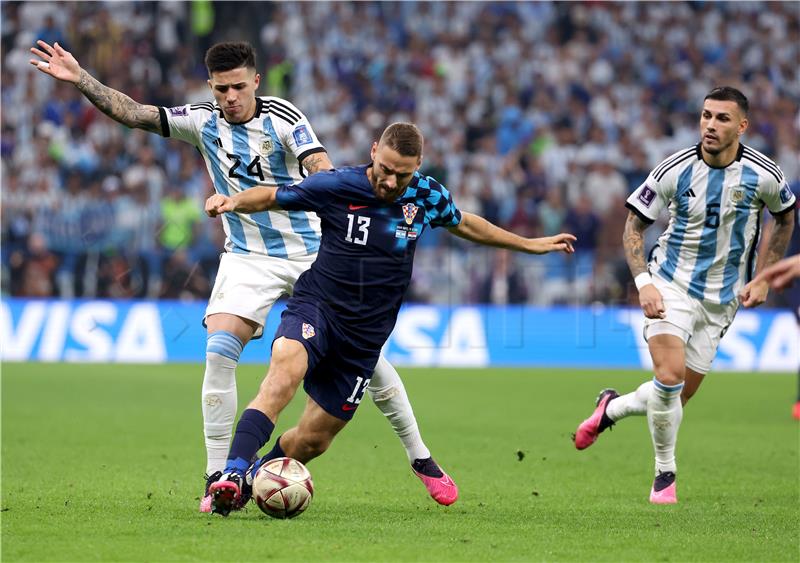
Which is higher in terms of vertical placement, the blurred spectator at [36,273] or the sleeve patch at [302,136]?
the sleeve patch at [302,136]

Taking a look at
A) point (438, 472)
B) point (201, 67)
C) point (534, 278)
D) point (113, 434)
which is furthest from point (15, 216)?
point (438, 472)

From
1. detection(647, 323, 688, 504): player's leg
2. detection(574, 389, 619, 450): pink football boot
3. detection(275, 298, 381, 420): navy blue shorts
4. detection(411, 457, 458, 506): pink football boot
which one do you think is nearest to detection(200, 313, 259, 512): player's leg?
detection(275, 298, 381, 420): navy blue shorts

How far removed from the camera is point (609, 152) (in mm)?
22203

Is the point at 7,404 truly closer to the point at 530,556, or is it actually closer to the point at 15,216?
the point at 15,216

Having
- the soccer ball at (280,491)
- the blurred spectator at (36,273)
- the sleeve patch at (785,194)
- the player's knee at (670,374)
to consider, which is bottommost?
the blurred spectator at (36,273)

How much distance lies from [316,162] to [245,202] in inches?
33.2

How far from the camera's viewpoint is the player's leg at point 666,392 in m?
7.71

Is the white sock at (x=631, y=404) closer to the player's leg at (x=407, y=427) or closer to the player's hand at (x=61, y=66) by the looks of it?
the player's leg at (x=407, y=427)

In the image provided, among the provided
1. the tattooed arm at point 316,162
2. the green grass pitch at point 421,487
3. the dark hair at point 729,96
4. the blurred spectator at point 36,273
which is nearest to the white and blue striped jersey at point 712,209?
the dark hair at point 729,96

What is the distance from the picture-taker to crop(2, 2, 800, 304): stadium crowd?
61.9 feet

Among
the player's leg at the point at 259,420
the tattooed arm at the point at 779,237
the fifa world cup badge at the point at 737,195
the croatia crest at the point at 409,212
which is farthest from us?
the tattooed arm at the point at 779,237

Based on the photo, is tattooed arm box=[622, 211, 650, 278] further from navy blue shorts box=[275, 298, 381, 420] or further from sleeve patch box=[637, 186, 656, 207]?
navy blue shorts box=[275, 298, 381, 420]

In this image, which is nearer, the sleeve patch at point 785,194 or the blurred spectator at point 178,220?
the sleeve patch at point 785,194

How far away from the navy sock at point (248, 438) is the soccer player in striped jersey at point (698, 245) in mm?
2611
